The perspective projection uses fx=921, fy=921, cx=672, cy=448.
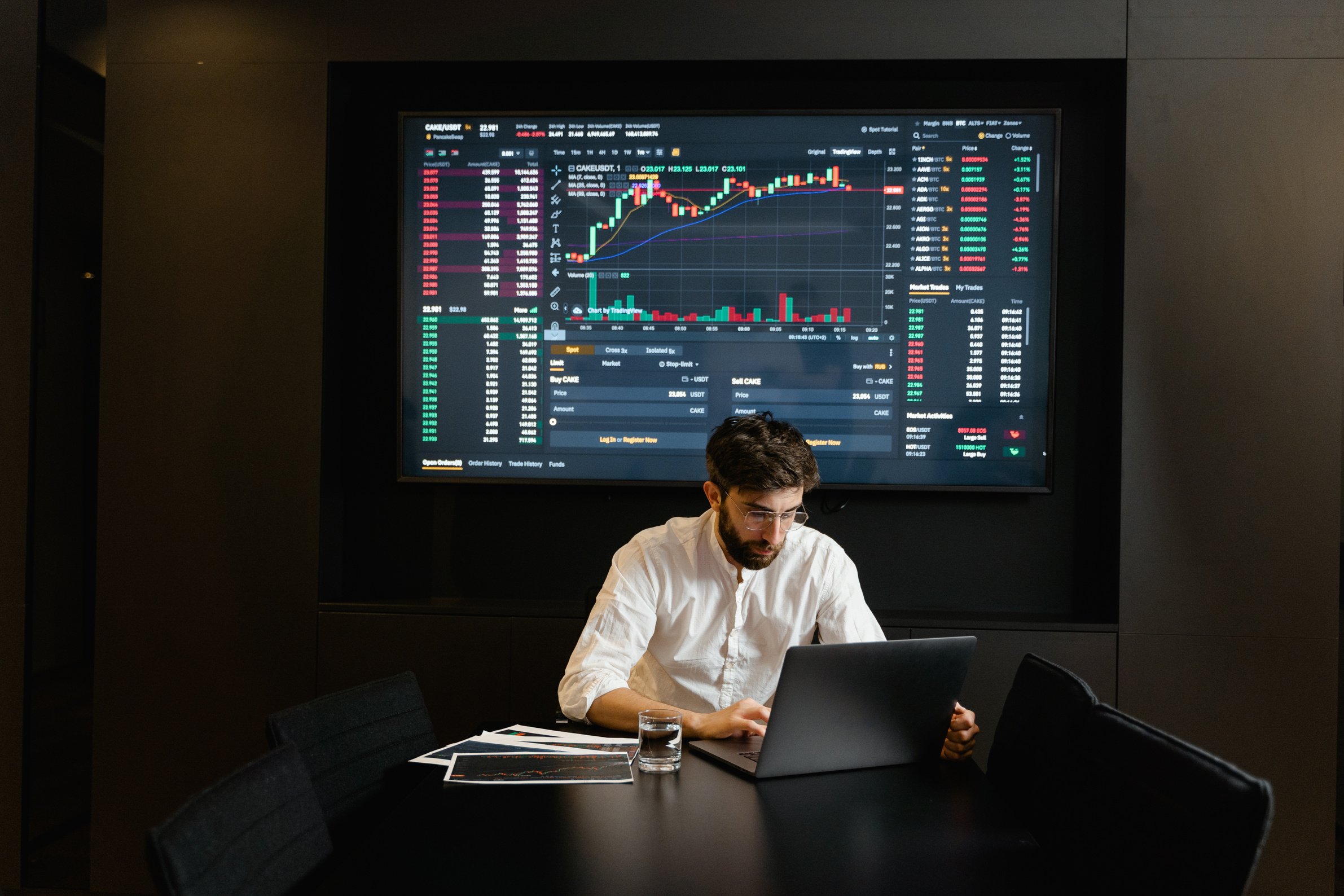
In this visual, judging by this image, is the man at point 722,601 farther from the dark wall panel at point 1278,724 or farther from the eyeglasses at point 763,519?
the dark wall panel at point 1278,724

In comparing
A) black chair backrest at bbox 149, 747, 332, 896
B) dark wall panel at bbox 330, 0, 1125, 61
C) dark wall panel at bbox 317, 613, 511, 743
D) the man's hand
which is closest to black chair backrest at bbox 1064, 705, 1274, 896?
the man's hand

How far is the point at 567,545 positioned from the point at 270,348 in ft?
3.90

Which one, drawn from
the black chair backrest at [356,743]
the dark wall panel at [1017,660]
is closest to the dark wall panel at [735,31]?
the dark wall panel at [1017,660]

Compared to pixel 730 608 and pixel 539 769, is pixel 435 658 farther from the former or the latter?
pixel 539 769

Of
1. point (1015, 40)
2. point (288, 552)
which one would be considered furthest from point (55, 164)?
point (1015, 40)

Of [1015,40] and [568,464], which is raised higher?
[1015,40]

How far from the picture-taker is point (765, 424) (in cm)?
211

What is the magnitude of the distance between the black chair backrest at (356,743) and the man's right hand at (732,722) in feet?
1.87

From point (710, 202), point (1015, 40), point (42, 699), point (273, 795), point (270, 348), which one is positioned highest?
point (1015, 40)

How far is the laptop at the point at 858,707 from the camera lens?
1.51 meters

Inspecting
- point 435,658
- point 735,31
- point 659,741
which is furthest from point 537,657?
point 735,31

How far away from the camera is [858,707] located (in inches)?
62.2

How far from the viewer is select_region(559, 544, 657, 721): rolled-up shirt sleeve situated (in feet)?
6.54

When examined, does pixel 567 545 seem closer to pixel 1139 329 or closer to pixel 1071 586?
pixel 1071 586
